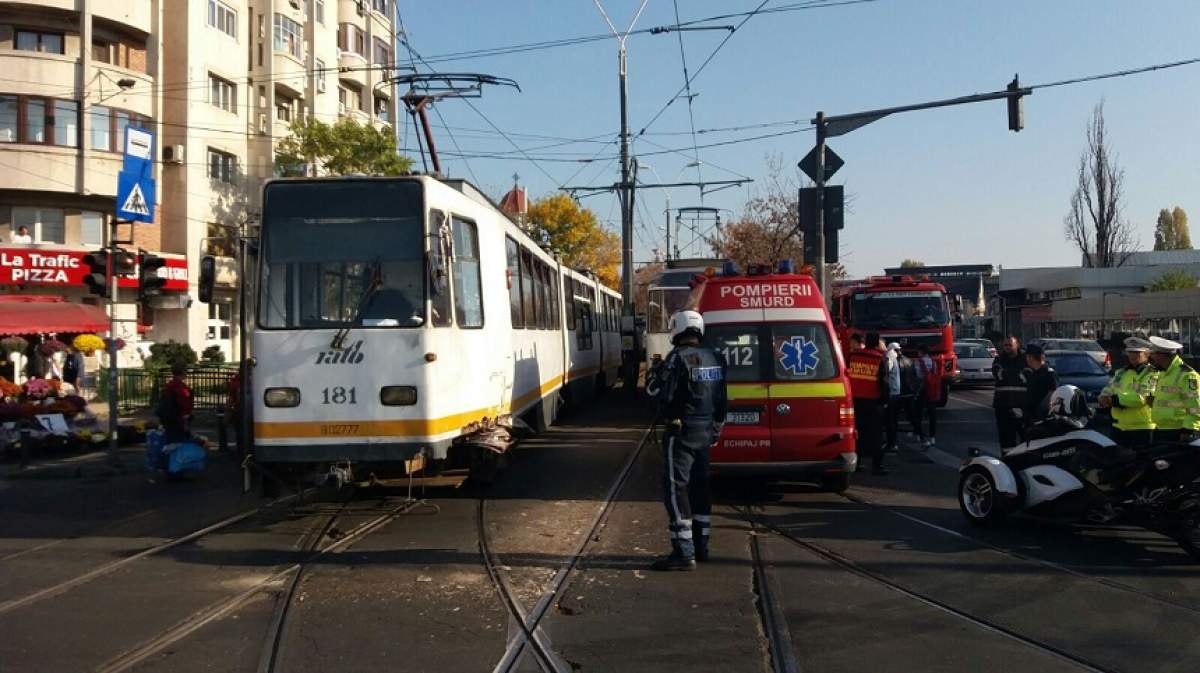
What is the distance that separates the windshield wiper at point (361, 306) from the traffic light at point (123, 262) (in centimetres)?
874

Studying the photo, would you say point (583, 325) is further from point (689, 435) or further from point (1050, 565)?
point (1050, 565)

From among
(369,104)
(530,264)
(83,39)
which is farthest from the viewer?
(369,104)

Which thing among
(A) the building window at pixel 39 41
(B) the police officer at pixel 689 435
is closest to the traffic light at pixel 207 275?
(B) the police officer at pixel 689 435

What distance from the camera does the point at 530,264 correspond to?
15.4 metres

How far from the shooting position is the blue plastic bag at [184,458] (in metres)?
13.4

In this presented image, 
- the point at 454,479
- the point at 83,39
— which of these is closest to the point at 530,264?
the point at 454,479

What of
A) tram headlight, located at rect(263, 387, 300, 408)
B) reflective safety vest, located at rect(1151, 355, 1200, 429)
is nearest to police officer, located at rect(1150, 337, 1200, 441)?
reflective safety vest, located at rect(1151, 355, 1200, 429)

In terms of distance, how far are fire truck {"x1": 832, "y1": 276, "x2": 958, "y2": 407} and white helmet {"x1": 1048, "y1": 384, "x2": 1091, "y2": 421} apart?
45.5ft

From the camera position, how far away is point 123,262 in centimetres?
1666

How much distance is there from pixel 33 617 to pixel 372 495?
517cm

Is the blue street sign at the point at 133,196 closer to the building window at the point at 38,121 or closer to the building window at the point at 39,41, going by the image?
the building window at the point at 38,121

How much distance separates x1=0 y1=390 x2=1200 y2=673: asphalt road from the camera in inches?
234

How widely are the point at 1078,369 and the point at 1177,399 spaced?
1517 centimetres

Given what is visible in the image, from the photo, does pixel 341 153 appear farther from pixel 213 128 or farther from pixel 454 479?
pixel 454 479
